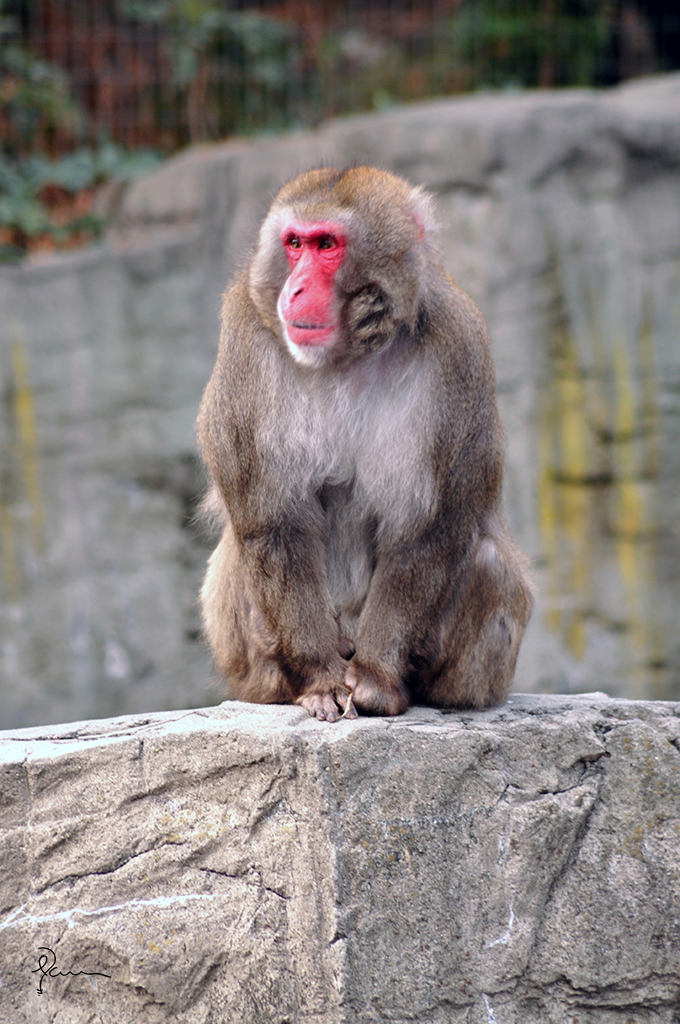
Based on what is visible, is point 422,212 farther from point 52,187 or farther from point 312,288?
point 52,187

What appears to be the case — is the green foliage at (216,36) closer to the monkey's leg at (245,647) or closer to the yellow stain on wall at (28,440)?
the yellow stain on wall at (28,440)

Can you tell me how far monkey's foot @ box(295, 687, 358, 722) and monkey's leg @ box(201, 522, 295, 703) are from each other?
0.17 metres

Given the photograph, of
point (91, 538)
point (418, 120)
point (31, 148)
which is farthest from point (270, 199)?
point (31, 148)

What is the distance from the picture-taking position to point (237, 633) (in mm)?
3779

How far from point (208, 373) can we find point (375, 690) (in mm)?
4400

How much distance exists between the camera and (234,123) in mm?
9055

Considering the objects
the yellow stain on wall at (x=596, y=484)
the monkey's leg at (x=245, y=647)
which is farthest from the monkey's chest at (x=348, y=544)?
the yellow stain on wall at (x=596, y=484)

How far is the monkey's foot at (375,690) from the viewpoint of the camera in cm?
342

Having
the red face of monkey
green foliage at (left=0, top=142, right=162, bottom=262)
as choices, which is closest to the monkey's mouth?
the red face of monkey

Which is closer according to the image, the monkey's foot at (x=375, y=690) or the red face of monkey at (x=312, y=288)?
the red face of monkey at (x=312, y=288)

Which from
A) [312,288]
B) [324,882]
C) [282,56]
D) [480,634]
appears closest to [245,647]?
[480,634]

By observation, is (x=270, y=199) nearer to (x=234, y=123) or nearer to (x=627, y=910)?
(x=627, y=910)

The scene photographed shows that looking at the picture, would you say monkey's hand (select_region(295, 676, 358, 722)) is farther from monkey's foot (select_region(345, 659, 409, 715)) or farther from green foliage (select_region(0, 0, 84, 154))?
green foliage (select_region(0, 0, 84, 154))

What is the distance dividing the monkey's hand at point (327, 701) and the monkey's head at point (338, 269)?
37.1 inches
